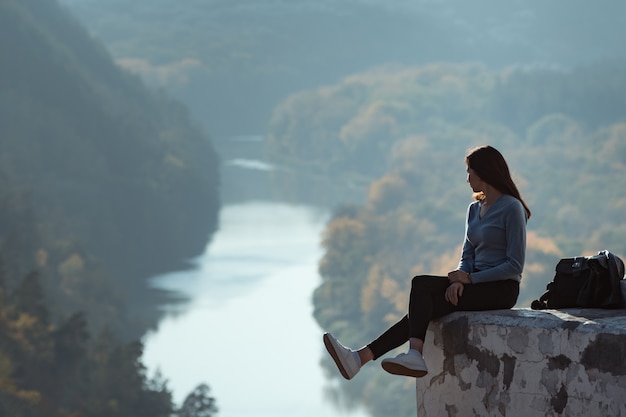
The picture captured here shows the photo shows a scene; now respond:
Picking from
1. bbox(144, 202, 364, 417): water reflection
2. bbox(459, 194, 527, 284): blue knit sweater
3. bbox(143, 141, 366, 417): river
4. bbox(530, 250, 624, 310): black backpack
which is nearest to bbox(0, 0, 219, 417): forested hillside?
bbox(144, 202, 364, 417): water reflection

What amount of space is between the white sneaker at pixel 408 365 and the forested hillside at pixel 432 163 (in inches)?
2507

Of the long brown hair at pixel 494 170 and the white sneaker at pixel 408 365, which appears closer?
the white sneaker at pixel 408 365

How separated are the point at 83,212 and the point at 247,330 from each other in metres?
16.4

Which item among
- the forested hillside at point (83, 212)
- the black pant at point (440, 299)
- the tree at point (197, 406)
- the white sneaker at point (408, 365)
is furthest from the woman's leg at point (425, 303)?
the tree at point (197, 406)

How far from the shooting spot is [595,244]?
301ft

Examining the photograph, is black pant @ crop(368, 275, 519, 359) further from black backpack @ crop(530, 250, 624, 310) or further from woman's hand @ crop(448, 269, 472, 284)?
black backpack @ crop(530, 250, 624, 310)

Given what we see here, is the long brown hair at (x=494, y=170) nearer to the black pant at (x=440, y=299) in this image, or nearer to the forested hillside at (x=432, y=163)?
the black pant at (x=440, y=299)

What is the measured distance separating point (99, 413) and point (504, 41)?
107765 millimetres

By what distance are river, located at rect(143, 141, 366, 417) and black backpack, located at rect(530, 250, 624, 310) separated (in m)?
64.7

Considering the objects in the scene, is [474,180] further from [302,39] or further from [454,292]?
[302,39]

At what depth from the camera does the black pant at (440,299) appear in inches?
191

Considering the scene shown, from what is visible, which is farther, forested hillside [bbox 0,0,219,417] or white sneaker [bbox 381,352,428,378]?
forested hillside [bbox 0,0,219,417]

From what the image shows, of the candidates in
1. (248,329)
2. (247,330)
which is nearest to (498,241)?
(247,330)

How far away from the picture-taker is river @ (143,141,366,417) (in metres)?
76.0
